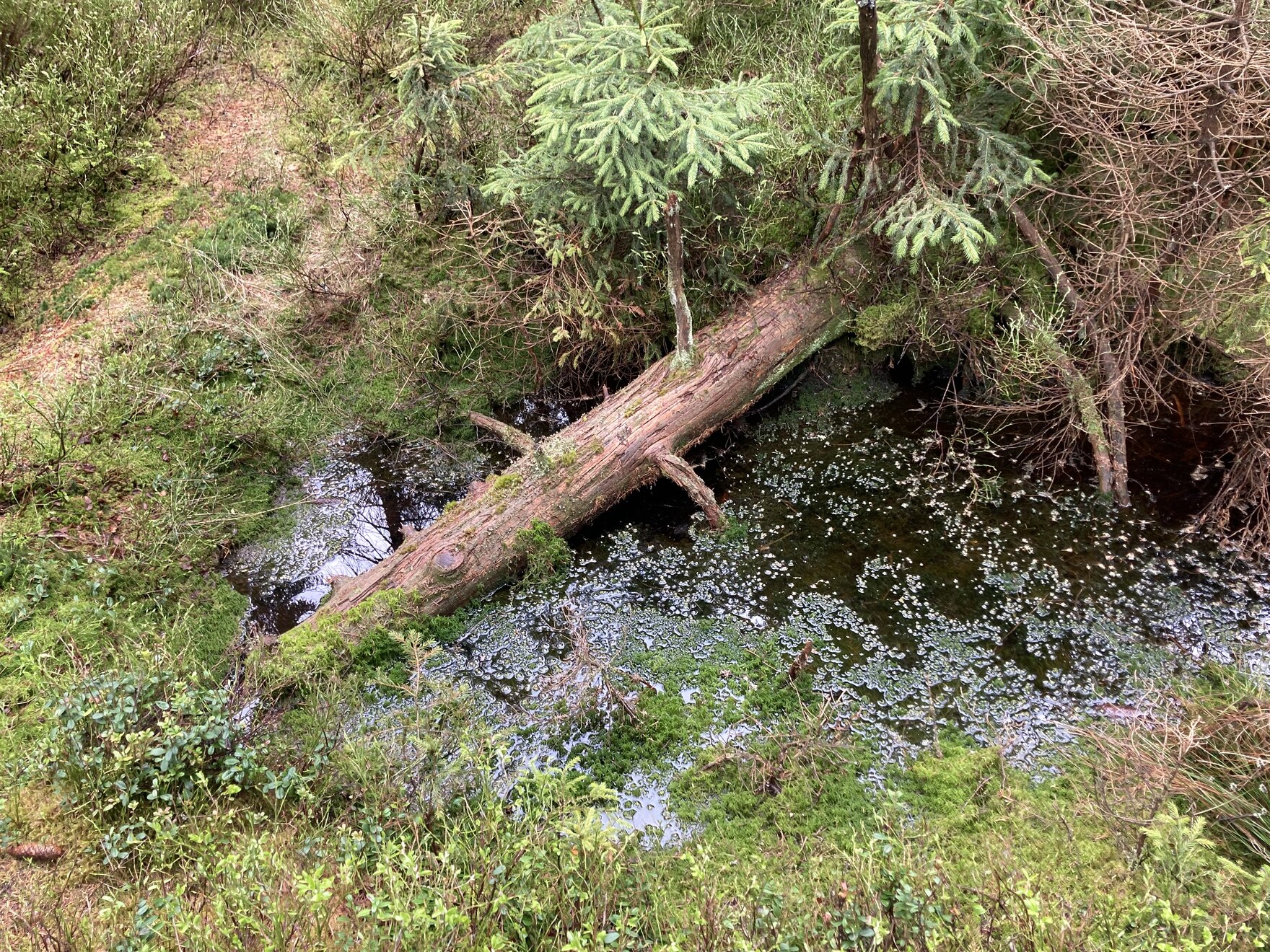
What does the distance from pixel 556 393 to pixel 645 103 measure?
247 centimetres

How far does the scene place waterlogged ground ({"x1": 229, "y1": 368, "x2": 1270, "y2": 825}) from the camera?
387 cm

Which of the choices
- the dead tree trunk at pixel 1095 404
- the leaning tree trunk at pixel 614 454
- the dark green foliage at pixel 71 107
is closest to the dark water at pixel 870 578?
the dead tree trunk at pixel 1095 404

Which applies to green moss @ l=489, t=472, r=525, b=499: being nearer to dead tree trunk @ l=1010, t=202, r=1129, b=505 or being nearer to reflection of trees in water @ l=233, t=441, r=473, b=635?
reflection of trees in water @ l=233, t=441, r=473, b=635

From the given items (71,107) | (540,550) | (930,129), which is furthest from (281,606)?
(71,107)

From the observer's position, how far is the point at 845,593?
4.45 meters

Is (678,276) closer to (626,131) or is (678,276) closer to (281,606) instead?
(626,131)

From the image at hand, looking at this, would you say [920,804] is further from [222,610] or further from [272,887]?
[222,610]

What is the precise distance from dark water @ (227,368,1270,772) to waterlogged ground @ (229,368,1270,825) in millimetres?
12

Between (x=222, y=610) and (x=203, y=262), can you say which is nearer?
(x=222, y=610)

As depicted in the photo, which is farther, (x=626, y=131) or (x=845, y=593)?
(x=845, y=593)

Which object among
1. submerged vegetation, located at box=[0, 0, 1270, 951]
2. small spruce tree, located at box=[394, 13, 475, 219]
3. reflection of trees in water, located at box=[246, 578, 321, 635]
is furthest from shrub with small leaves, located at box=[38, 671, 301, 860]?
small spruce tree, located at box=[394, 13, 475, 219]

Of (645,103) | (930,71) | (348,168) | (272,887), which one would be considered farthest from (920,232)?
(348,168)

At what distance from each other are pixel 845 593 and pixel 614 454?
1.66 meters

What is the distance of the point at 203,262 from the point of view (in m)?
6.21
